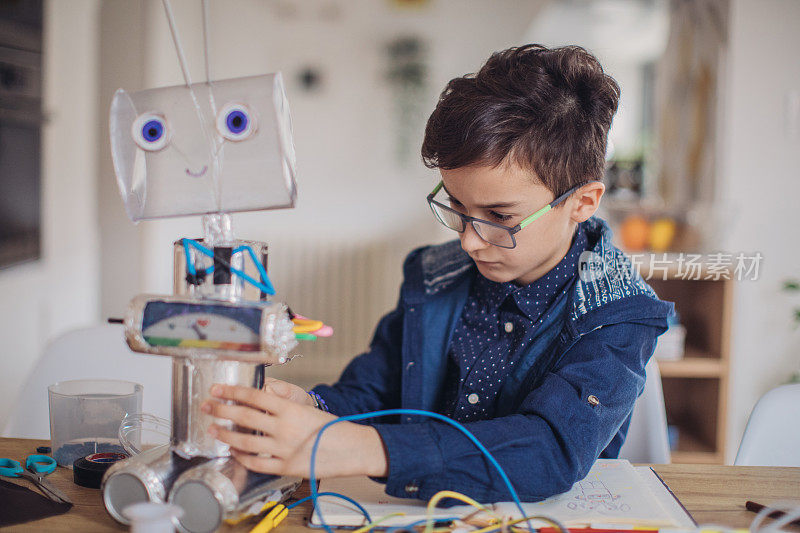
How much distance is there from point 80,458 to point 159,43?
114 inches

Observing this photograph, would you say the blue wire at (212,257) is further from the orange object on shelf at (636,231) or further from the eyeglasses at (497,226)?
the orange object on shelf at (636,231)

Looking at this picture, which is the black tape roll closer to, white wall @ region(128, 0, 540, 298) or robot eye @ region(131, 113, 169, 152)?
robot eye @ region(131, 113, 169, 152)

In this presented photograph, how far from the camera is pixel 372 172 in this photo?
423 centimetres

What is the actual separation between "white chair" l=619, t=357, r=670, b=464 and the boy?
0.26 meters

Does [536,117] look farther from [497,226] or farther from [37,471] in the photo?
[37,471]

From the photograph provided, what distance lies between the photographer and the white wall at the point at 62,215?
2635 mm

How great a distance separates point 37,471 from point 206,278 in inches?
15.4

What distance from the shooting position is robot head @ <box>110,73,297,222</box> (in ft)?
2.56

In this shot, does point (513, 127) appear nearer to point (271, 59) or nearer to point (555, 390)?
point (555, 390)

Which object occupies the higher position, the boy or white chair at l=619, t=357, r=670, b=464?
the boy

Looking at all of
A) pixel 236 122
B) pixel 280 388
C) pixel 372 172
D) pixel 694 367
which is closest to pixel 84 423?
pixel 280 388

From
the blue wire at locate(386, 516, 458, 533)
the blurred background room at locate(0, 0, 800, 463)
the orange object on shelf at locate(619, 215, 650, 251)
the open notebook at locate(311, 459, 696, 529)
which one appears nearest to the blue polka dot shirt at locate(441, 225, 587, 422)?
the open notebook at locate(311, 459, 696, 529)

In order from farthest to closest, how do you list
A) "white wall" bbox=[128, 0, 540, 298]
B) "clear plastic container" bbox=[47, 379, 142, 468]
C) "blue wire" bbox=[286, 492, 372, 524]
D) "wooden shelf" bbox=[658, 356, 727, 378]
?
"white wall" bbox=[128, 0, 540, 298]
"wooden shelf" bbox=[658, 356, 727, 378]
"clear plastic container" bbox=[47, 379, 142, 468]
"blue wire" bbox=[286, 492, 372, 524]

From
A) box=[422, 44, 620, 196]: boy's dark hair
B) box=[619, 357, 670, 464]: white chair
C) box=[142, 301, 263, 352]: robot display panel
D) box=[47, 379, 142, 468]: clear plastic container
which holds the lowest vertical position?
box=[619, 357, 670, 464]: white chair
